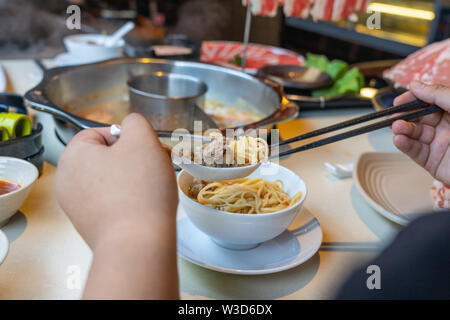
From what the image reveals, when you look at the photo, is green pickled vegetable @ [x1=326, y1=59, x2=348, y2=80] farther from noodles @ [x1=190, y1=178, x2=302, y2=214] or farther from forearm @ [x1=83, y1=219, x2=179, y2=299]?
forearm @ [x1=83, y1=219, x2=179, y2=299]

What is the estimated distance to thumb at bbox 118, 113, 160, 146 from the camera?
0.71m

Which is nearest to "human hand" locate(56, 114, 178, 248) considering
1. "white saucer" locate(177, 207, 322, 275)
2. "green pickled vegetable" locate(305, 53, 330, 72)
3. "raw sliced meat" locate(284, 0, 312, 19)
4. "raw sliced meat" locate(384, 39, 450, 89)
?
"white saucer" locate(177, 207, 322, 275)

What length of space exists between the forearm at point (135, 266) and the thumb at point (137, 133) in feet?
0.55

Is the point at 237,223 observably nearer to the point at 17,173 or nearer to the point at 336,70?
the point at 17,173

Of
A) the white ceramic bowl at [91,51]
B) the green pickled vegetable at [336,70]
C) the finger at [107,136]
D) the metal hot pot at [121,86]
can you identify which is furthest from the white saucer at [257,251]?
the white ceramic bowl at [91,51]

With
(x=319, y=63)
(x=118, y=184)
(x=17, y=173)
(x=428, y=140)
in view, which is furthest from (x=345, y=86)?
(x=118, y=184)

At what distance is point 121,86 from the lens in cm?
213

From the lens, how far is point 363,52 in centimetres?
542

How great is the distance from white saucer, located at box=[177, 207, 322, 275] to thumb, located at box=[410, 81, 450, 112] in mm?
484

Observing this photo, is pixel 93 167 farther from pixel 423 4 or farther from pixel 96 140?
pixel 423 4

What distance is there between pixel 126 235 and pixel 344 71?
2120 millimetres

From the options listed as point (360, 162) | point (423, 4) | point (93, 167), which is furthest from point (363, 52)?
point (93, 167)

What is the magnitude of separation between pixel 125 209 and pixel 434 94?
3.13 ft
